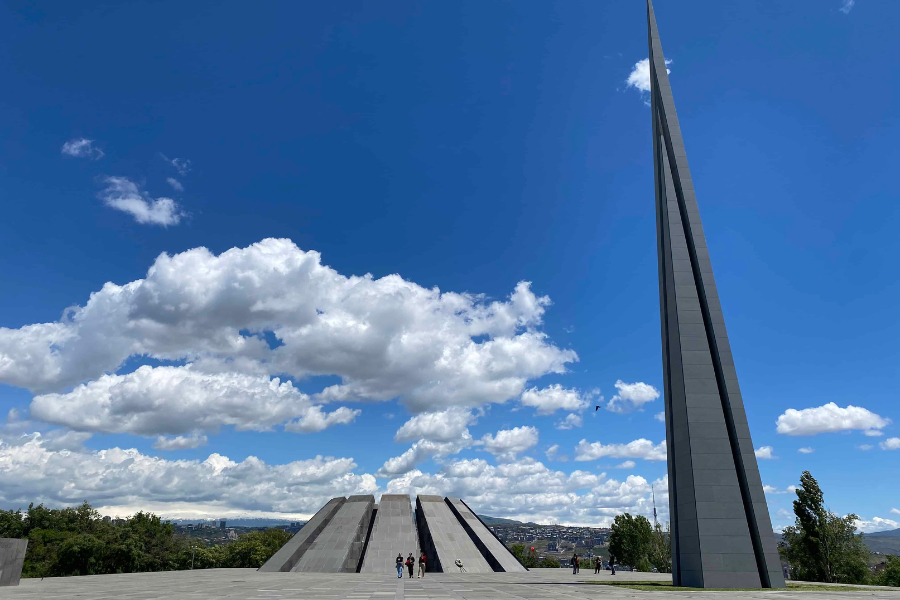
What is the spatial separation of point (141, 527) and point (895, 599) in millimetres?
83689

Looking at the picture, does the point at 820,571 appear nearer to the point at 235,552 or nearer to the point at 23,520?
the point at 235,552

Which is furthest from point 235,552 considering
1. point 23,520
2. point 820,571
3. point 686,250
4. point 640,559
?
point 686,250

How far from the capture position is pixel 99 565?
178 feet

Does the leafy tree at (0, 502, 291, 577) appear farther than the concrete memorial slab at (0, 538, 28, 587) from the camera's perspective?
Yes

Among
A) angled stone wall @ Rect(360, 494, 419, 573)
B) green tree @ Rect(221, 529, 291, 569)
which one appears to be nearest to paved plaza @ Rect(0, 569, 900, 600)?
angled stone wall @ Rect(360, 494, 419, 573)

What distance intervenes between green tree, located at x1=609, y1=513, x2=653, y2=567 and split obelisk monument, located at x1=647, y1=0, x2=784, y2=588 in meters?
49.6

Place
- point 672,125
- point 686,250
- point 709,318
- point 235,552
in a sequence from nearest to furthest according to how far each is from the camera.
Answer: point 709,318 < point 686,250 < point 672,125 < point 235,552

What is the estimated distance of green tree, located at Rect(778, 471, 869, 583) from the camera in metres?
40.9

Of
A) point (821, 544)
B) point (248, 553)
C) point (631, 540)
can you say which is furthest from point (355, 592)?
point (248, 553)

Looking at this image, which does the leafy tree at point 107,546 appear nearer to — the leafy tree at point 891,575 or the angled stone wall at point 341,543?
the angled stone wall at point 341,543

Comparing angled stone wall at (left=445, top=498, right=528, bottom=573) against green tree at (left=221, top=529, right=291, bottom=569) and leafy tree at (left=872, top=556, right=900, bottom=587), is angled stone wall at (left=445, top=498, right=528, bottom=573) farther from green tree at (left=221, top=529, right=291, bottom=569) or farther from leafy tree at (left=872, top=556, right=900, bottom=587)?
leafy tree at (left=872, top=556, right=900, bottom=587)

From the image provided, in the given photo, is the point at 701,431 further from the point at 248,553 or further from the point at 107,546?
the point at 248,553

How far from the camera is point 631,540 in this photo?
6712 centimetres

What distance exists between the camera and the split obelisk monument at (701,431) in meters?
21.2
